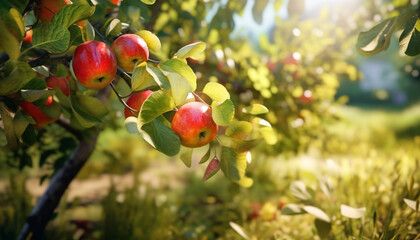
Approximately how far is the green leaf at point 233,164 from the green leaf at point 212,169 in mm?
18

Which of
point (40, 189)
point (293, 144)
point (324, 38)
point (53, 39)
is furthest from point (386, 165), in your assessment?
point (40, 189)

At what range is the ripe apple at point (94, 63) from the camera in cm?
77

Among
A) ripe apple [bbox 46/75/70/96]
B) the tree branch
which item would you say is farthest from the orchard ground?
ripe apple [bbox 46/75/70/96]

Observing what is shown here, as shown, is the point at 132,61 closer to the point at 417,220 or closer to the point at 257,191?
the point at 417,220

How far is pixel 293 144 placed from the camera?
8.02 ft

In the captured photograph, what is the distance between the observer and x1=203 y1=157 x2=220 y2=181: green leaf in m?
0.79

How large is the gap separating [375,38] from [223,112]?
1.72ft

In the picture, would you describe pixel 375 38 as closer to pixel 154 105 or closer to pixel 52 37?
pixel 154 105

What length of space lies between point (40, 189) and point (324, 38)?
3072mm

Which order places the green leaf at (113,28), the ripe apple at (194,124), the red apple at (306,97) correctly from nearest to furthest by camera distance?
the ripe apple at (194,124) < the green leaf at (113,28) < the red apple at (306,97)

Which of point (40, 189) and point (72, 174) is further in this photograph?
point (40, 189)

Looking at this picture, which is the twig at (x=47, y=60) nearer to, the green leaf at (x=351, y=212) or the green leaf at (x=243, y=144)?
the green leaf at (x=243, y=144)

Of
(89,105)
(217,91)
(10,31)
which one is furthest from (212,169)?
(10,31)

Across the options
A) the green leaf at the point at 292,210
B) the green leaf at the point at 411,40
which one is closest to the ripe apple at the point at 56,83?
the green leaf at the point at 292,210
